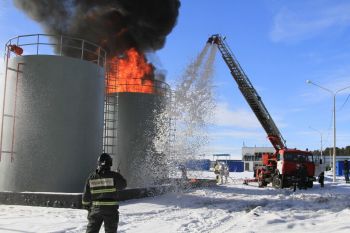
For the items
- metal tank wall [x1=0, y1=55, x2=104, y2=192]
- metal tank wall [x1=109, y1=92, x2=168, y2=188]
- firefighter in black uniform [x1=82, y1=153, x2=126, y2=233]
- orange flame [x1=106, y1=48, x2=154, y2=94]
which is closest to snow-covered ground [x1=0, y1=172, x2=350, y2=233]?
metal tank wall [x1=0, y1=55, x2=104, y2=192]

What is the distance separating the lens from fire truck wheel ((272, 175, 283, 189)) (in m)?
24.4

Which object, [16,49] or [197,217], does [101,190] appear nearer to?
[197,217]

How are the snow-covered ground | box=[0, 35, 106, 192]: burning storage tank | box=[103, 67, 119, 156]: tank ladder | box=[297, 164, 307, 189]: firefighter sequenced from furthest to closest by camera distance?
1. box=[297, 164, 307, 189]: firefighter
2. box=[103, 67, 119, 156]: tank ladder
3. box=[0, 35, 106, 192]: burning storage tank
4. the snow-covered ground

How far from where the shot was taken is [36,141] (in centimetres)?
1508

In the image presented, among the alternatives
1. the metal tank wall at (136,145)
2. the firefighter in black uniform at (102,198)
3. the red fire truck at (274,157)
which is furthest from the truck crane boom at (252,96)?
the firefighter in black uniform at (102,198)

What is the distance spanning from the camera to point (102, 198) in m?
6.73

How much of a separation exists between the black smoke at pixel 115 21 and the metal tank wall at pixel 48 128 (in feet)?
19.3

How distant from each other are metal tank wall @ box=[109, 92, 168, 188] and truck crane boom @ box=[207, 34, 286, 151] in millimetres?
6276

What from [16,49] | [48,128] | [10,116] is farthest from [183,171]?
[16,49]

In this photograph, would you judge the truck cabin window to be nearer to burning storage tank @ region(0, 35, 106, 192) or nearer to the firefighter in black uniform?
burning storage tank @ region(0, 35, 106, 192)

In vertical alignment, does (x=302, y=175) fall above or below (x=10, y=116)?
below

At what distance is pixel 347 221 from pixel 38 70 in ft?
35.6

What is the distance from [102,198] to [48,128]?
9.05 metres

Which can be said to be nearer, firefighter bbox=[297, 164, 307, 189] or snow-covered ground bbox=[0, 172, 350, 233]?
snow-covered ground bbox=[0, 172, 350, 233]
